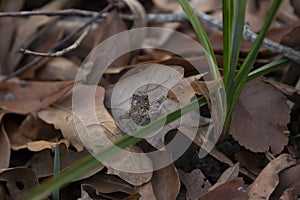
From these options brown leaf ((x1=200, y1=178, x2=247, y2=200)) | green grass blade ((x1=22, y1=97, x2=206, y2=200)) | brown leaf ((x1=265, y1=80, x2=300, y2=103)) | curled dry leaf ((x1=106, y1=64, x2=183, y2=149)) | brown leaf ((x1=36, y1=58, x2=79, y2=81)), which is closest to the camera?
green grass blade ((x1=22, y1=97, x2=206, y2=200))

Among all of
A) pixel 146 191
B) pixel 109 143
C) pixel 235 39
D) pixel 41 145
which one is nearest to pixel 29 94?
pixel 41 145

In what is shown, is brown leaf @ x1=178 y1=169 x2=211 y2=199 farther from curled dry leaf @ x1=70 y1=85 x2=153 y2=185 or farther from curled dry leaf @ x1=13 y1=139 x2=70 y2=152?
curled dry leaf @ x1=13 y1=139 x2=70 y2=152

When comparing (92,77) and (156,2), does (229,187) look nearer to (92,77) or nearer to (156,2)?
(92,77)

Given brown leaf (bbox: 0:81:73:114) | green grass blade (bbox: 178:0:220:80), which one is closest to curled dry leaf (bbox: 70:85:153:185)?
brown leaf (bbox: 0:81:73:114)

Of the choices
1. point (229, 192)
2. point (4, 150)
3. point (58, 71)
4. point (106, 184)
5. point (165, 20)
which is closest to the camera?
point (229, 192)

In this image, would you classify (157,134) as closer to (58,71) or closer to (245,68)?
(245,68)

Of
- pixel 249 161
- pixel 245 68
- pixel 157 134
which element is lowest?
pixel 249 161

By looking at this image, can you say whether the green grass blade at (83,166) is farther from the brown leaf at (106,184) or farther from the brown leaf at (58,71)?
the brown leaf at (58,71)
